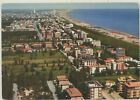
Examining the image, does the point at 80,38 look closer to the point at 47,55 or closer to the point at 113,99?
the point at 47,55

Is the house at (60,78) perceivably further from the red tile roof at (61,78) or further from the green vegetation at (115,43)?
the green vegetation at (115,43)

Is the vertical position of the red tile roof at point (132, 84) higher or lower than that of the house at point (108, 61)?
lower

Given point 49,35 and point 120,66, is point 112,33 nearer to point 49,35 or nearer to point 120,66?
point 120,66

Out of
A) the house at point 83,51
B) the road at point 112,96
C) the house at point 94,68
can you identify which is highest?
the house at point 83,51

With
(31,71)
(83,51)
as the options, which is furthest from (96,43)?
(31,71)

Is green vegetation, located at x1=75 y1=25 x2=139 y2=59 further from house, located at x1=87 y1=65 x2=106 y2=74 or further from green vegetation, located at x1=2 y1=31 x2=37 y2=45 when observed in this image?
green vegetation, located at x1=2 y1=31 x2=37 y2=45

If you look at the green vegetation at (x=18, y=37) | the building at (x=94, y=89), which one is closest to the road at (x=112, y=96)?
the building at (x=94, y=89)
